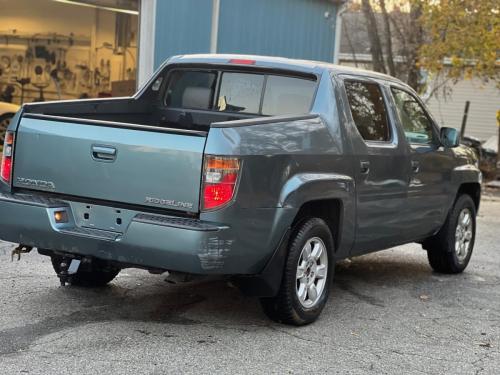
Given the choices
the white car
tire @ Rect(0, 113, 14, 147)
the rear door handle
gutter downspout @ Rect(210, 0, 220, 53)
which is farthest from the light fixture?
the rear door handle

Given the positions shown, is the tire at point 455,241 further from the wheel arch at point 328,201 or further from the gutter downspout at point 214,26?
the gutter downspout at point 214,26

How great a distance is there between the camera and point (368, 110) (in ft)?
21.1

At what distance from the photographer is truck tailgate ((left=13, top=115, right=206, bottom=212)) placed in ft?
15.8

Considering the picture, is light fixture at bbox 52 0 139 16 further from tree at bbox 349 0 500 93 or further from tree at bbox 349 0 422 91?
tree at bbox 349 0 422 91

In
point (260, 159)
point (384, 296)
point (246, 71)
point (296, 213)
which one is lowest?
point (384, 296)

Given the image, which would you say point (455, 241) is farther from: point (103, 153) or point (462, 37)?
point (462, 37)

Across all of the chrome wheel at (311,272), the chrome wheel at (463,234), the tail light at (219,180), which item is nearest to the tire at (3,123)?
the chrome wheel at (463,234)

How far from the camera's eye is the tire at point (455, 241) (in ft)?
25.4

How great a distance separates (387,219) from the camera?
6.50 metres

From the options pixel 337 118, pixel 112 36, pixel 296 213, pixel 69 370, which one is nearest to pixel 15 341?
pixel 69 370

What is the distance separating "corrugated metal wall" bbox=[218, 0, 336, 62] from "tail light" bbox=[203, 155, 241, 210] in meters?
9.87

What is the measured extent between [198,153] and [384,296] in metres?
2.80

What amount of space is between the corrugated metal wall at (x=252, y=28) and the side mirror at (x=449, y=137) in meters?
6.73

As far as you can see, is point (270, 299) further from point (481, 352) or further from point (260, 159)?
point (481, 352)
